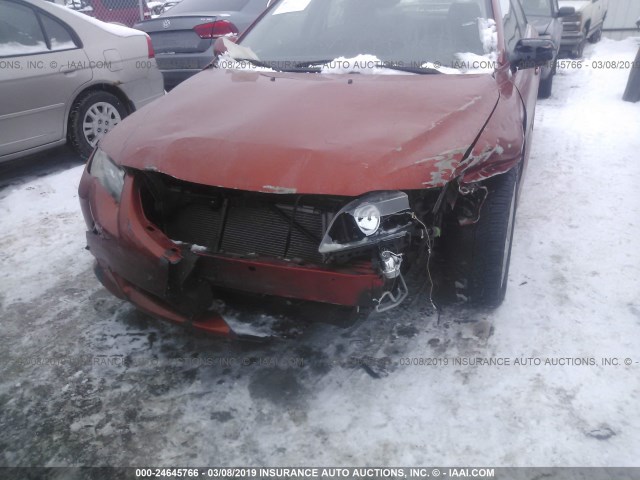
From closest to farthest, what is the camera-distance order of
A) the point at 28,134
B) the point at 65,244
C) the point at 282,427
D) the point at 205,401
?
1. the point at 282,427
2. the point at 205,401
3. the point at 65,244
4. the point at 28,134

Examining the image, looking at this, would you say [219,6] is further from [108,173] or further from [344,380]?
[344,380]

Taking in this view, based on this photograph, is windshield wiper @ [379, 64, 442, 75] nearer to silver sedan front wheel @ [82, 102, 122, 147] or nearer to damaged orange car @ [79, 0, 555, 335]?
damaged orange car @ [79, 0, 555, 335]

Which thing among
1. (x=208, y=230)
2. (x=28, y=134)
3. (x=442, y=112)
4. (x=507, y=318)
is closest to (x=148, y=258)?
(x=208, y=230)

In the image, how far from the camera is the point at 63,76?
4621 mm

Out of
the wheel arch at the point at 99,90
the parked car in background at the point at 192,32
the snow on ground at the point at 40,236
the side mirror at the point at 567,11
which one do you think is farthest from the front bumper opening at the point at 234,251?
the side mirror at the point at 567,11

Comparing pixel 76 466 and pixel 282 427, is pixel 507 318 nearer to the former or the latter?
pixel 282 427

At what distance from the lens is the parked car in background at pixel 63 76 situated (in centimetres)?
433

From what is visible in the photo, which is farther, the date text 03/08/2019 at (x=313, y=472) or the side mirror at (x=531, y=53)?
the side mirror at (x=531, y=53)

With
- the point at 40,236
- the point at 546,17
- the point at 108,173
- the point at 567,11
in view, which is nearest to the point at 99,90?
the point at 40,236

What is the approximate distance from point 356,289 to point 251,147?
0.74 meters

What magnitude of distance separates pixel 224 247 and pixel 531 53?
214 centimetres

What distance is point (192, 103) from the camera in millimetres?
2727

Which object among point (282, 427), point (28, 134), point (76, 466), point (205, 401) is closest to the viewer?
point (76, 466)

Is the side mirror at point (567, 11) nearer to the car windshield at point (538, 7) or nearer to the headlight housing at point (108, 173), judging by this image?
the car windshield at point (538, 7)
